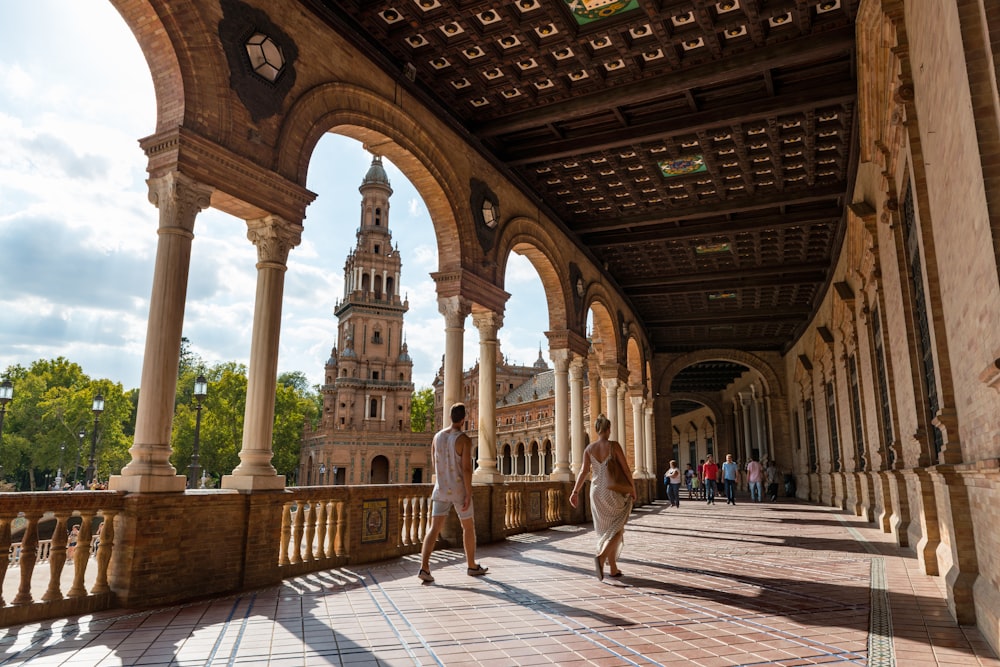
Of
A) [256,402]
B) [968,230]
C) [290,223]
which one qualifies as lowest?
[256,402]

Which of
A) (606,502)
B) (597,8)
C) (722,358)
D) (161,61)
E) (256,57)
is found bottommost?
(606,502)

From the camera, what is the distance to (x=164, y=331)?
20.5 ft

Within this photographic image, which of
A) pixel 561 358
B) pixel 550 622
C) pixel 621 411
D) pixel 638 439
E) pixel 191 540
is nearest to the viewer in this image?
pixel 550 622

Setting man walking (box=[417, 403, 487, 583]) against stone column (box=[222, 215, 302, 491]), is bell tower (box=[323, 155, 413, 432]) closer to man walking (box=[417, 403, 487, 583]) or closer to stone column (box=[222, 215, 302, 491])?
stone column (box=[222, 215, 302, 491])

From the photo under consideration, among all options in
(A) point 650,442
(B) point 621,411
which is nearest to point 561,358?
(B) point 621,411

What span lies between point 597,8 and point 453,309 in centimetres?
518

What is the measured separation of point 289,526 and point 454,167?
22.2 ft

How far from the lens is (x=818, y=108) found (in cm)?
1100

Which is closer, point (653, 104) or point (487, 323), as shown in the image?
point (653, 104)

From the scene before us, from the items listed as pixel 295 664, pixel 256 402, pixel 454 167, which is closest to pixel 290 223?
pixel 256 402

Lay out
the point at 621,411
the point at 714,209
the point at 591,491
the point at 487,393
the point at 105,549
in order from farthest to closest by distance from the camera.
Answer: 1. the point at 621,411
2. the point at 714,209
3. the point at 487,393
4. the point at 591,491
5. the point at 105,549

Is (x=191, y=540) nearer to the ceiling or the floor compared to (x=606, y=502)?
nearer to the floor

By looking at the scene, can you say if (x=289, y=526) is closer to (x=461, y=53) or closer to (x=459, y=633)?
(x=459, y=633)

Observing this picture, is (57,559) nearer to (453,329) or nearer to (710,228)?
(453,329)
